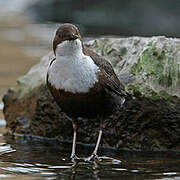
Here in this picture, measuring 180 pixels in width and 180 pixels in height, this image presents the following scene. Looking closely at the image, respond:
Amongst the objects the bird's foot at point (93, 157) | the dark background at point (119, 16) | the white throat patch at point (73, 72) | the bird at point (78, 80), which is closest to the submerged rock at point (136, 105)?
the bird at point (78, 80)

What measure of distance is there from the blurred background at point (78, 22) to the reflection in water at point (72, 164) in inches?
176

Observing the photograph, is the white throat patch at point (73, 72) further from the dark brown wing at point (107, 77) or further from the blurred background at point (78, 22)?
the blurred background at point (78, 22)

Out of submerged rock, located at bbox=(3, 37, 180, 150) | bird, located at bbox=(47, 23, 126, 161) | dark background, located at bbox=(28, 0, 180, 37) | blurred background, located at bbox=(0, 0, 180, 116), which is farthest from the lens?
dark background, located at bbox=(28, 0, 180, 37)

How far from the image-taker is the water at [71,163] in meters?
4.37

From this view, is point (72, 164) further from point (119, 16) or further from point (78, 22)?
point (78, 22)

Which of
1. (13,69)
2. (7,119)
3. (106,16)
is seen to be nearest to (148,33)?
(106,16)

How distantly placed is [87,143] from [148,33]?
724cm

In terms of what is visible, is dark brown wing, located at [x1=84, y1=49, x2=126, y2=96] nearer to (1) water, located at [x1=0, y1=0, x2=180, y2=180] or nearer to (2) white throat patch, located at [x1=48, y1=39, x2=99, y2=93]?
(2) white throat patch, located at [x1=48, y1=39, x2=99, y2=93]

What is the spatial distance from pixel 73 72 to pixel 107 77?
1.26 feet

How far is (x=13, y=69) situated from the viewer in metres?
9.66

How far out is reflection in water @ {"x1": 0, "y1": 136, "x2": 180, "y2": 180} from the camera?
14.4 feet

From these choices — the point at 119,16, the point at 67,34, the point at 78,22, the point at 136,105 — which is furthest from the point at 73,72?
the point at 78,22

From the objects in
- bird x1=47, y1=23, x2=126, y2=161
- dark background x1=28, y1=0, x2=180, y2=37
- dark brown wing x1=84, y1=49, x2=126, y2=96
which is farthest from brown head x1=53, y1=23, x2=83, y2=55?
→ dark background x1=28, y1=0, x2=180, y2=37

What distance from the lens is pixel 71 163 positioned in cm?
485
